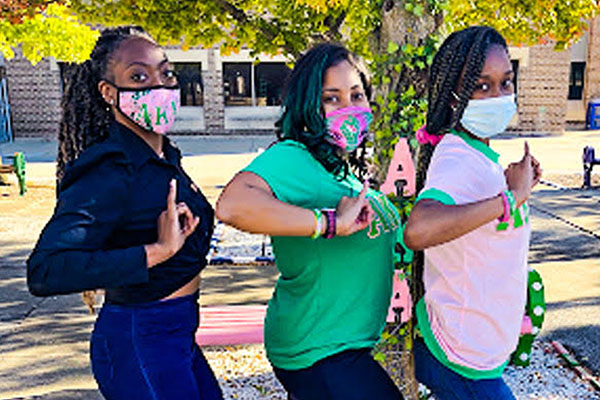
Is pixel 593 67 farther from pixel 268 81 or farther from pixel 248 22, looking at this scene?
pixel 248 22

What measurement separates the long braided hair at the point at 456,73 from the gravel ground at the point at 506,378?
268 cm

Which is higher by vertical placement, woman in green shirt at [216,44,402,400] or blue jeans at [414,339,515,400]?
woman in green shirt at [216,44,402,400]

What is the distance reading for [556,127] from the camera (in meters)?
20.8

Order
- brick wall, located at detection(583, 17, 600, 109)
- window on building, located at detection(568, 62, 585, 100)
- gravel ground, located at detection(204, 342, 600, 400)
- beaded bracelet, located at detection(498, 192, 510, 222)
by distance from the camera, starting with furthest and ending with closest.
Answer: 1. window on building, located at detection(568, 62, 585, 100)
2. brick wall, located at detection(583, 17, 600, 109)
3. gravel ground, located at detection(204, 342, 600, 400)
4. beaded bracelet, located at detection(498, 192, 510, 222)

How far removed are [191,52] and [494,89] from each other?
18986mm

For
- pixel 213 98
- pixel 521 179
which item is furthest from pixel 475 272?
pixel 213 98

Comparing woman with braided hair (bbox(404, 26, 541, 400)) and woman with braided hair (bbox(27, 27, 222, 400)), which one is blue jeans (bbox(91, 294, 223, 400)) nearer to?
woman with braided hair (bbox(27, 27, 222, 400))

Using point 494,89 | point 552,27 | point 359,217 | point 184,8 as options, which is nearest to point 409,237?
point 359,217

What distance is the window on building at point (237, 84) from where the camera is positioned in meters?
20.4

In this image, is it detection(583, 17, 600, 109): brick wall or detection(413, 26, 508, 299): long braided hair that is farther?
detection(583, 17, 600, 109): brick wall

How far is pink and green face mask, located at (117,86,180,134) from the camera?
6.25ft

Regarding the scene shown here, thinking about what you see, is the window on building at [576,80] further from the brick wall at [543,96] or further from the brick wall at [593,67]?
the brick wall at [543,96]

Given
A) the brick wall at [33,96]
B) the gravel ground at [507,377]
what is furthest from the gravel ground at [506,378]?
the brick wall at [33,96]

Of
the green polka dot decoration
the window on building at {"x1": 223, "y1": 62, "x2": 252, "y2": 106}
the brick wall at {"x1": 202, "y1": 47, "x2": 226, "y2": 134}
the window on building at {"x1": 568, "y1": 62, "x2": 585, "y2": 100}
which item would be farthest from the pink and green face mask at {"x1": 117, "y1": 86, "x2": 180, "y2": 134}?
the window on building at {"x1": 568, "y1": 62, "x2": 585, "y2": 100}
